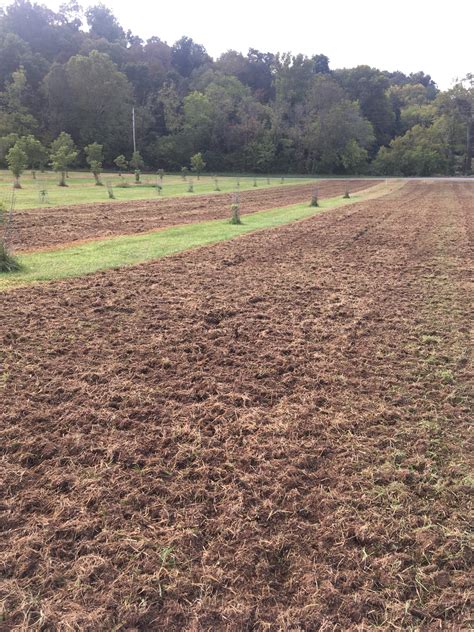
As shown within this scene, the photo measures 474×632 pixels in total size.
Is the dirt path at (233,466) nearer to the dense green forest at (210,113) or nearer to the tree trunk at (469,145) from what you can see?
the dense green forest at (210,113)

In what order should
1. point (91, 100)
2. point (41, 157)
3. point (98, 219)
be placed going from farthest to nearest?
1. point (91, 100)
2. point (41, 157)
3. point (98, 219)

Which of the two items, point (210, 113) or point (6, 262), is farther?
point (210, 113)

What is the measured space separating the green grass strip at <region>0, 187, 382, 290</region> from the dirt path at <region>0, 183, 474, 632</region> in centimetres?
164

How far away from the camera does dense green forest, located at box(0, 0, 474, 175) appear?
209ft

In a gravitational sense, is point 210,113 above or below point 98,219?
above

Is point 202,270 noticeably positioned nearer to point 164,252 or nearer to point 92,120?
point 164,252

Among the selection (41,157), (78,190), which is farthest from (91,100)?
(78,190)

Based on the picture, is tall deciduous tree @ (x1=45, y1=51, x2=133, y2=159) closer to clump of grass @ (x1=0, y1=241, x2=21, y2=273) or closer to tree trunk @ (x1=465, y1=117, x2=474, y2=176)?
tree trunk @ (x1=465, y1=117, x2=474, y2=176)

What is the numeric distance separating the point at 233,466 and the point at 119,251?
770 cm

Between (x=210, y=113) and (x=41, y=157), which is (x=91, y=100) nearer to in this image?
(x=210, y=113)

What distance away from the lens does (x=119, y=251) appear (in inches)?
388

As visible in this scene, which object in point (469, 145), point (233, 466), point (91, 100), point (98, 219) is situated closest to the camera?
point (233, 466)

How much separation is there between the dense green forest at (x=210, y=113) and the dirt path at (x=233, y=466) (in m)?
54.2

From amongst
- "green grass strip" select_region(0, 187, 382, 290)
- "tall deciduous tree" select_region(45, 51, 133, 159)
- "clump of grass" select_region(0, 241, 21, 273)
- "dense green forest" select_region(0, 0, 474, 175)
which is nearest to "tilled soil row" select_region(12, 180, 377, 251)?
"green grass strip" select_region(0, 187, 382, 290)
